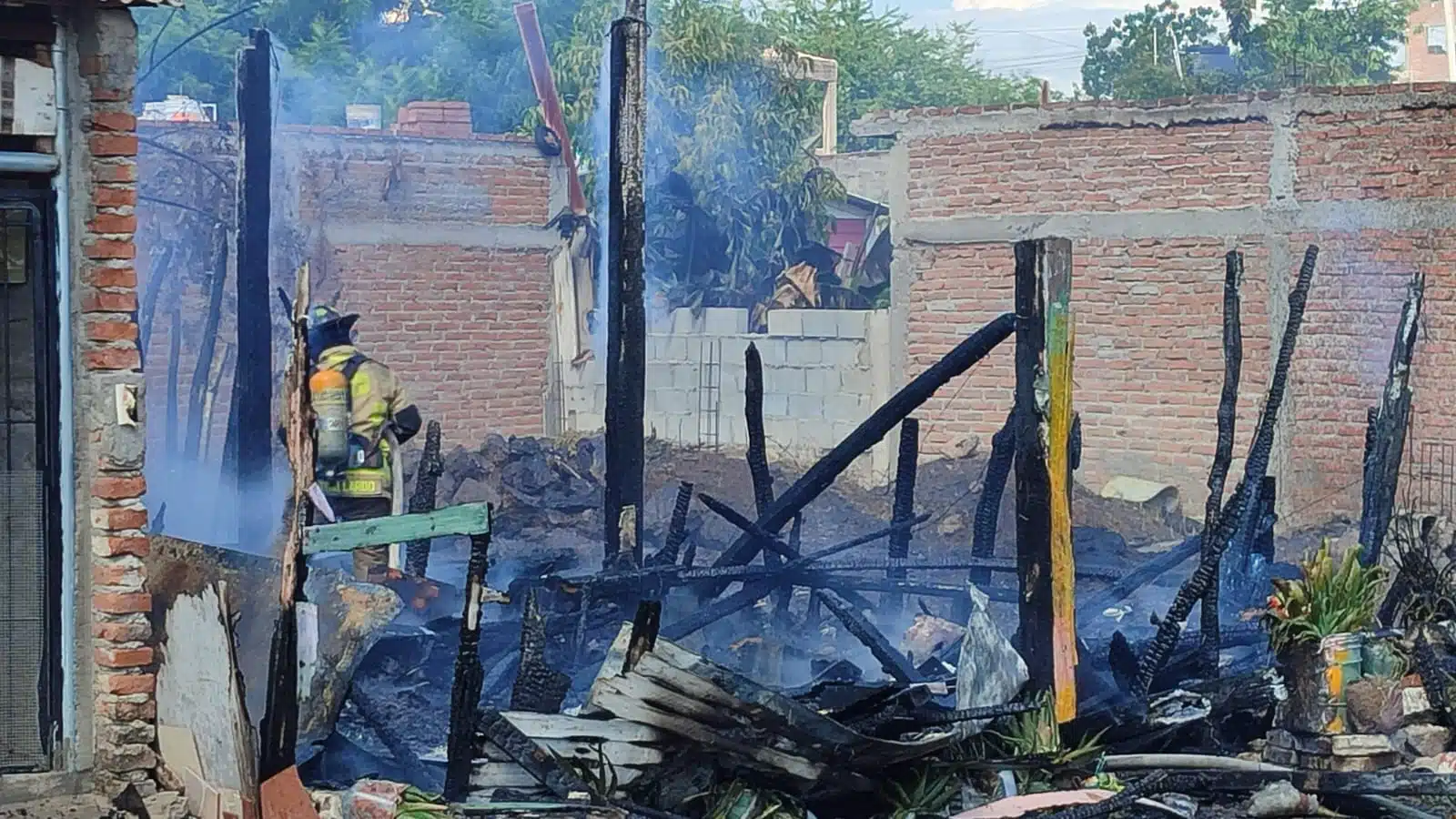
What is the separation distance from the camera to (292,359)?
6.98m

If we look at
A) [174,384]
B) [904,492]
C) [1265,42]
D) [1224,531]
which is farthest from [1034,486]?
[1265,42]

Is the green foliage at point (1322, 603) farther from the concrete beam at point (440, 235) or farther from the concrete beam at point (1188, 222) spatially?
the concrete beam at point (440, 235)

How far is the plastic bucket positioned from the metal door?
5612mm

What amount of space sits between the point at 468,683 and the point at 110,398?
6.11 ft

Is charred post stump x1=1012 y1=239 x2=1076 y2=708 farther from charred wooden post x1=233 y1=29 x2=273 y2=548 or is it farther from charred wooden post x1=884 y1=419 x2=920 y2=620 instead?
charred wooden post x1=233 y1=29 x2=273 y2=548

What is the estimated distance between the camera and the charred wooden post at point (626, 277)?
10.1m

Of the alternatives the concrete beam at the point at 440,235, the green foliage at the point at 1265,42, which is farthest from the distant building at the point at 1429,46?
the concrete beam at the point at 440,235

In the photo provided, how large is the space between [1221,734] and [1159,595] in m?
4.48

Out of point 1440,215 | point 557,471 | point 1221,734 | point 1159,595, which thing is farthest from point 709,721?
point 557,471

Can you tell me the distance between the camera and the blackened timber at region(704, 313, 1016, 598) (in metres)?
7.77

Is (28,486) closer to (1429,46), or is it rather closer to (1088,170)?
(1088,170)

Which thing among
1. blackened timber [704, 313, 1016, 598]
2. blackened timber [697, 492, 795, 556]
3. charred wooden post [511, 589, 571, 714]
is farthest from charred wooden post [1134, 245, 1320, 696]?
charred wooden post [511, 589, 571, 714]

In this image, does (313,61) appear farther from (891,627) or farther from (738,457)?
(891,627)

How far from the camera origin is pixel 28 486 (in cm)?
666
